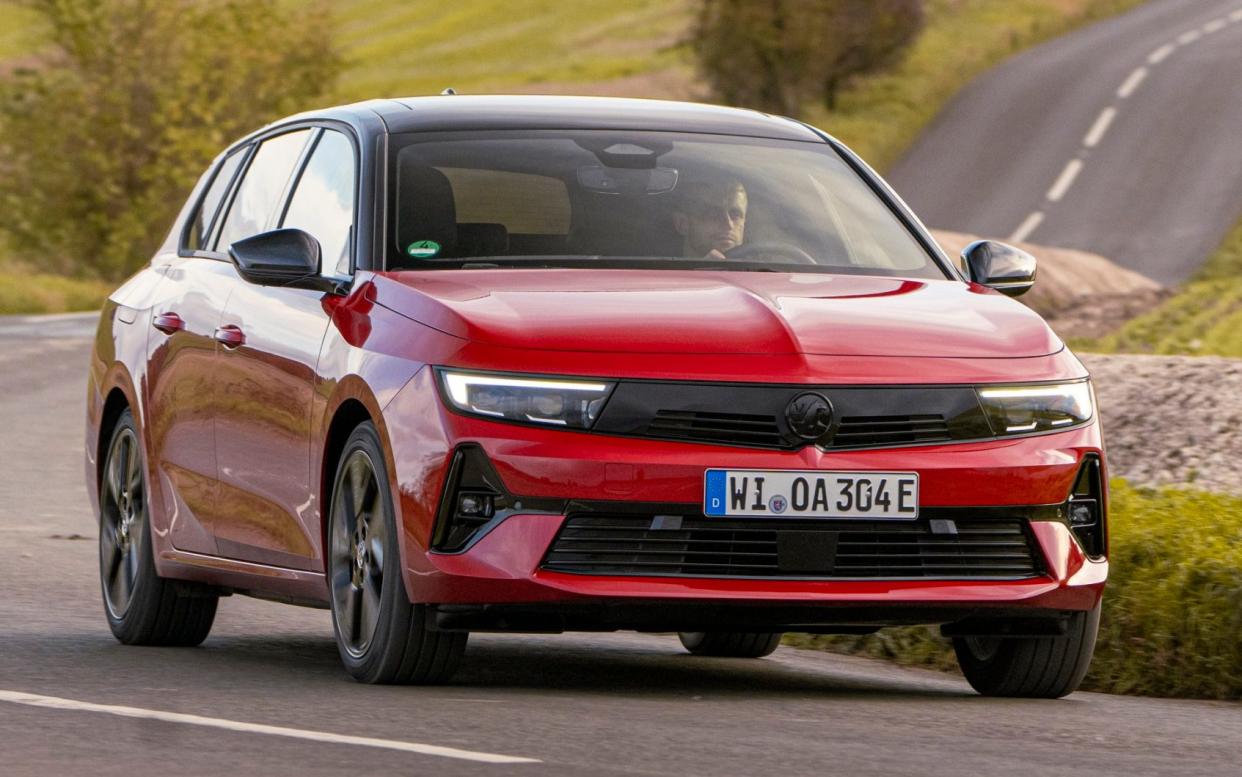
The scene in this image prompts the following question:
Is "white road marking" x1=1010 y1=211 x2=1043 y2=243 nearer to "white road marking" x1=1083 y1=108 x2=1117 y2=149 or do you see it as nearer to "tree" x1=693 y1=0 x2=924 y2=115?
"white road marking" x1=1083 y1=108 x2=1117 y2=149

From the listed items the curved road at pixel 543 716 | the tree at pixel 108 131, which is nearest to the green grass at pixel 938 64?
the tree at pixel 108 131

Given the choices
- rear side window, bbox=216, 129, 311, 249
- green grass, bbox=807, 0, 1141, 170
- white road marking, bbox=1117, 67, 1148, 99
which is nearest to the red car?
rear side window, bbox=216, 129, 311, 249

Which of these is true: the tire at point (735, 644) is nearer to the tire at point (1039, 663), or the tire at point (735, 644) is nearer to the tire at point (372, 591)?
the tire at point (1039, 663)

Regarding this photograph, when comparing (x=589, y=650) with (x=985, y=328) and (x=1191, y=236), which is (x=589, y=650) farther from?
(x=1191, y=236)

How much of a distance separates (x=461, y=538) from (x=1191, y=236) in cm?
3330

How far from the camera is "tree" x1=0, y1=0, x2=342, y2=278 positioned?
45.7 metres

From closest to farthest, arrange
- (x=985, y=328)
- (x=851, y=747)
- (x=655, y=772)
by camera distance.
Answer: (x=655, y=772)
(x=851, y=747)
(x=985, y=328)

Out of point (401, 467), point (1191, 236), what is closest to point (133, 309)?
point (401, 467)

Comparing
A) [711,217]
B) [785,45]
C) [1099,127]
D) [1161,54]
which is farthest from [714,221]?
[1161,54]

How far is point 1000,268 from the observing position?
323 inches

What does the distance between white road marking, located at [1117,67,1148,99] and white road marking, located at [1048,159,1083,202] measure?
605cm

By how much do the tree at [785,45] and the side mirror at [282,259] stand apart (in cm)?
4271

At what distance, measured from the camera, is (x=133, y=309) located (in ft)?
31.2

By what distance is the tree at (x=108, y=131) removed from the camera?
4572 centimetres
